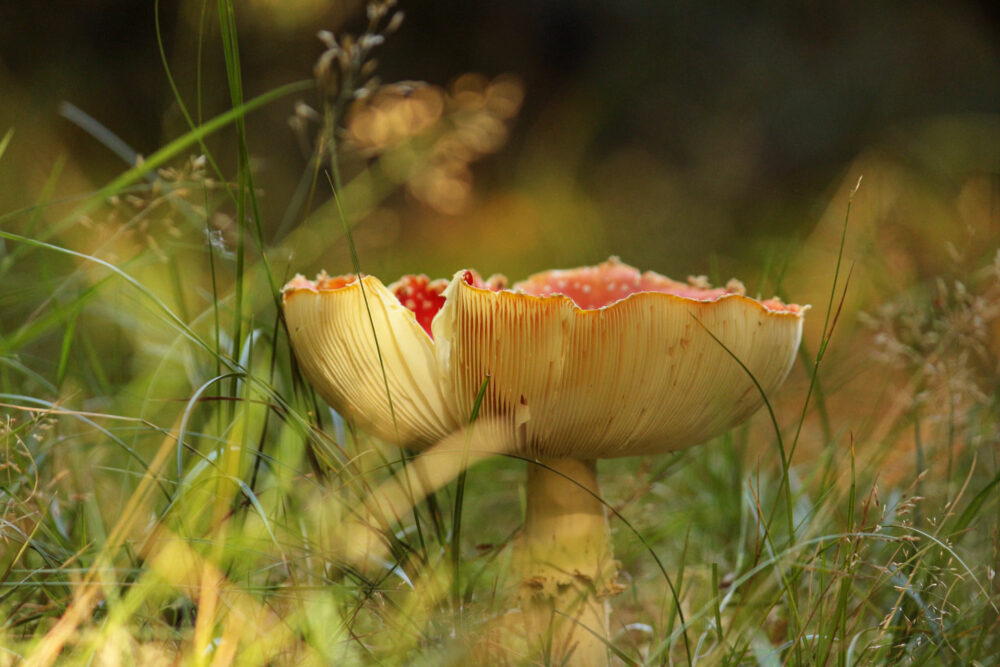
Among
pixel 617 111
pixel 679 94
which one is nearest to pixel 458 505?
pixel 617 111

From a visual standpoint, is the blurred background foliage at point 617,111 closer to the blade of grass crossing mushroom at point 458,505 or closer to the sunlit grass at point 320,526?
the sunlit grass at point 320,526

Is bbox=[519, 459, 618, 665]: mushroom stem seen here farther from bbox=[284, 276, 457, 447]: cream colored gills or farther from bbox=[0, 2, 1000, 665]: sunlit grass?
bbox=[284, 276, 457, 447]: cream colored gills

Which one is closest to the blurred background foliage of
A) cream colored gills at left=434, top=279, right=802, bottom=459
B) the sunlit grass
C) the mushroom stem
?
the sunlit grass

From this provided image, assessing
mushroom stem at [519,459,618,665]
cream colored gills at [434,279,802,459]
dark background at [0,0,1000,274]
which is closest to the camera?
cream colored gills at [434,279,802,459]

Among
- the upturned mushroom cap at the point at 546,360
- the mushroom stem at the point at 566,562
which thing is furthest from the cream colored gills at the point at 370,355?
the mushroom stem at the point at 566,562

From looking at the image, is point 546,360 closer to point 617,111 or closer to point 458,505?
point 458,505

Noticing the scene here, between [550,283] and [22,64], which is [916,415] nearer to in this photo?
[550,283]

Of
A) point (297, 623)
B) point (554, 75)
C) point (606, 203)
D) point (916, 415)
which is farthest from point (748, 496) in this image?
point (554, 75)
